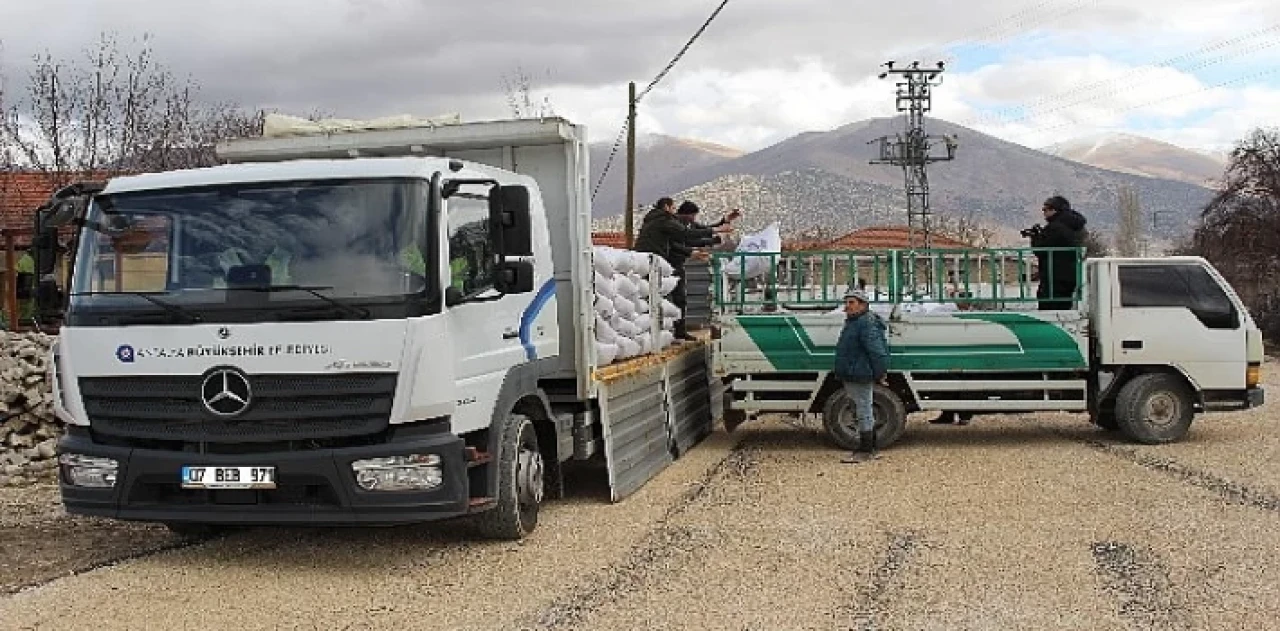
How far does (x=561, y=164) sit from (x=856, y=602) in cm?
400

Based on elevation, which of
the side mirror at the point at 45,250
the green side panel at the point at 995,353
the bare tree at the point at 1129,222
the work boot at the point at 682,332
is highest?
the bare tree at the point at 1129,222

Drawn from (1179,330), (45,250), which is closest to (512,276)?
(45,250)

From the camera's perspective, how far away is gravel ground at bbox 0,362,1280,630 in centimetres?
629

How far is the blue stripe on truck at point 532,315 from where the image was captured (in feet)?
26.9

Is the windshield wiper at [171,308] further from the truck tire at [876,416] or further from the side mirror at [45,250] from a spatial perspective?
the truck tire at [876,416]

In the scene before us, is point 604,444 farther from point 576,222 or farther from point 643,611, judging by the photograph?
point 643,611

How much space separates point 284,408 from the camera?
6.89 meters

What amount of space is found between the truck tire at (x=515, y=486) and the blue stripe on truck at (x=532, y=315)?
1.49 ft

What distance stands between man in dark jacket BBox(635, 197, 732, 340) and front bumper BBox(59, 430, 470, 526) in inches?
241

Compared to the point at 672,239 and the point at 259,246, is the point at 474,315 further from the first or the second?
the point at 672,239

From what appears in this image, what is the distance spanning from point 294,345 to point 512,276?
4.61ft

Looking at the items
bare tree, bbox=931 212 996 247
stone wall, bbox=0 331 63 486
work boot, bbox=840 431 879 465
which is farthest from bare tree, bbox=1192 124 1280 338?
stone wall, bbox=0 331 63 486

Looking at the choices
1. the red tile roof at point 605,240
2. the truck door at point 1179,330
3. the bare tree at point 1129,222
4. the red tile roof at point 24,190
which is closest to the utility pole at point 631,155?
the red tile roof at point 605,240

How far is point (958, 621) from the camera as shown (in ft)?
20.0
